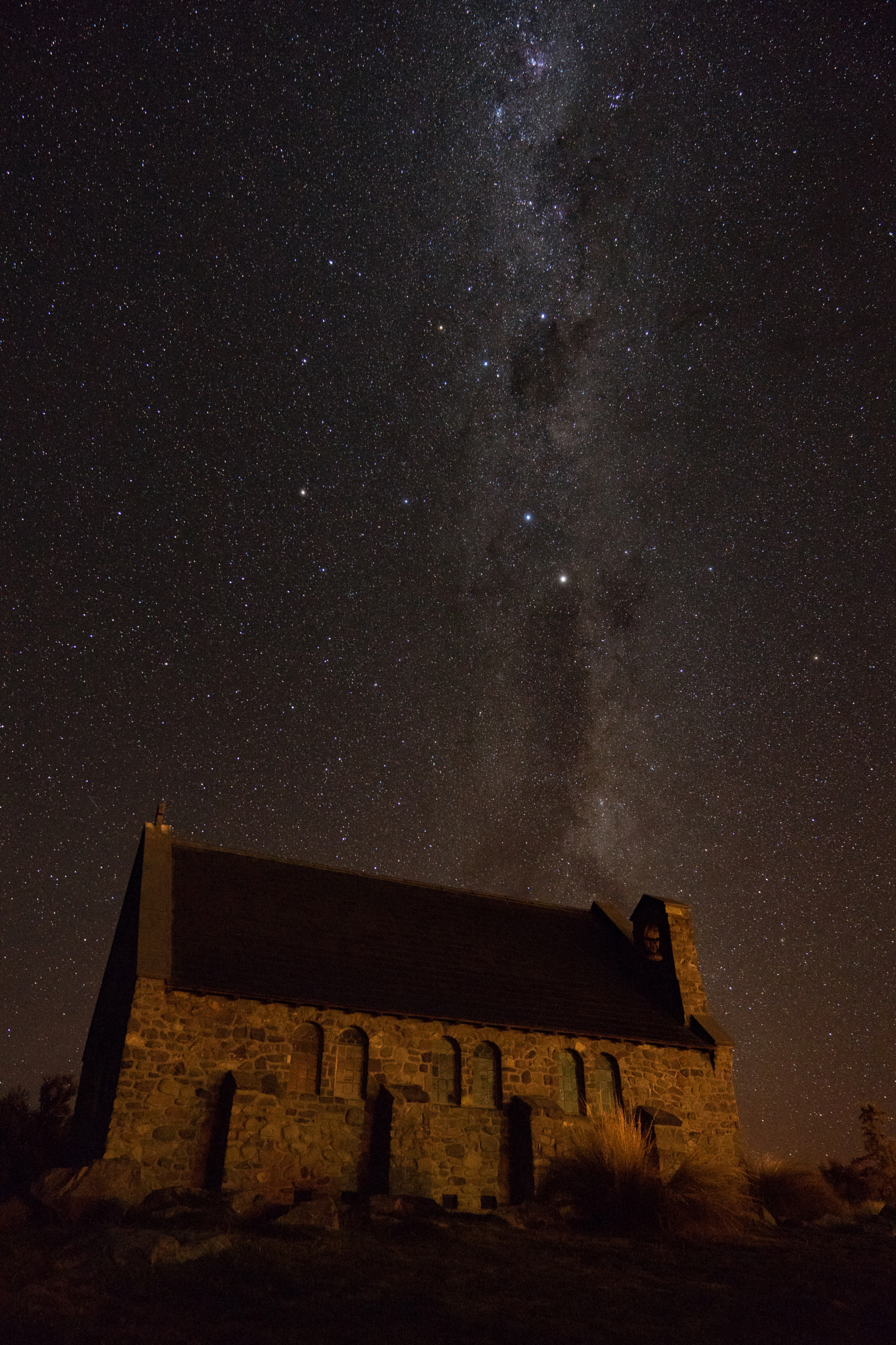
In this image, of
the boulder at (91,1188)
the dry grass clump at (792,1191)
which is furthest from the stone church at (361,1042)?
the boulder at (91,1188)

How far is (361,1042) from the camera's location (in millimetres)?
18984

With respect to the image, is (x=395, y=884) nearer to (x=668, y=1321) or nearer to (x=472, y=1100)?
(x=472, y=1100)

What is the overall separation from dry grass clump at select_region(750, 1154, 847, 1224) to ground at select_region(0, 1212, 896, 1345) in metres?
6.04

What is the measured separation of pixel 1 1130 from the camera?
20.5m

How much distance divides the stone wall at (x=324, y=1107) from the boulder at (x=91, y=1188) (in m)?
1.95

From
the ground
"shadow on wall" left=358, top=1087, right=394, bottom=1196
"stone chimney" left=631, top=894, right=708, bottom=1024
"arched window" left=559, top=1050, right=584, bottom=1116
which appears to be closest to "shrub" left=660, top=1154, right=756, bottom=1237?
the ground

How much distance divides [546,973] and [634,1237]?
390 inches

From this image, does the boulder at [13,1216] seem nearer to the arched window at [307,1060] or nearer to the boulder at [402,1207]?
the boulder at [402,1207]

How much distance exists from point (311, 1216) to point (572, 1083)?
32.2 ft

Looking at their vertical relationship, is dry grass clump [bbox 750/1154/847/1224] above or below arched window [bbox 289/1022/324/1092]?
below

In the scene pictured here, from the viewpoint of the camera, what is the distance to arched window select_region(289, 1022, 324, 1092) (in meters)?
18.0

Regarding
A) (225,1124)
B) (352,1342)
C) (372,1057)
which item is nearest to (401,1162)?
(372,1057)

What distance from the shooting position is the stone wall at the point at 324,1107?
16.5 m

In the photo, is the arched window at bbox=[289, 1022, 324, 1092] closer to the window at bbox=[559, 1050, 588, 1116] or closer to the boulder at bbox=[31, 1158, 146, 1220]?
the boulder at bbox=[31, 1158, 146, 1220]
